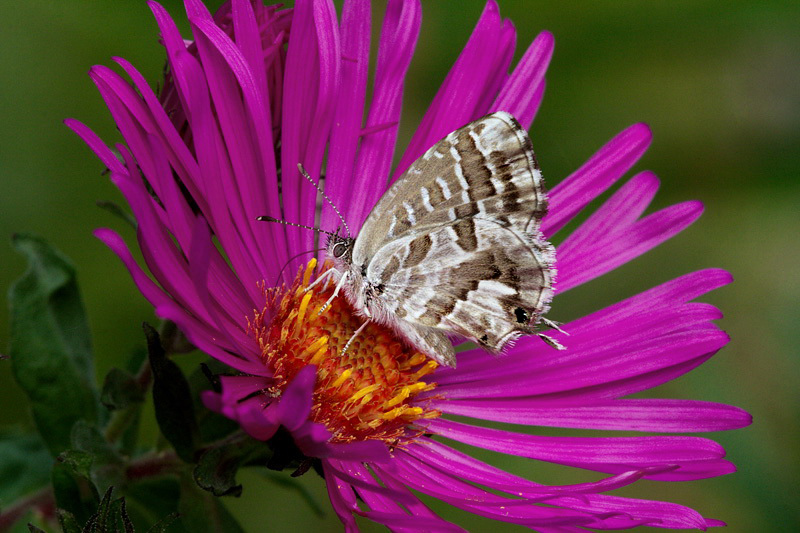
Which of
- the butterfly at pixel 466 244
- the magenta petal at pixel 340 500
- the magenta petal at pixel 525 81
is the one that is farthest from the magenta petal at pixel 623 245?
the magenta petal at pixel 340 500

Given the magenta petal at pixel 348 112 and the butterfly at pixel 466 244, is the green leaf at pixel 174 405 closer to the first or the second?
the butterfly at pixel 466 244

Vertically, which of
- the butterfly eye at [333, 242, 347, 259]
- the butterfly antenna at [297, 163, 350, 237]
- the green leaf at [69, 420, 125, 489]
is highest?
the butterfly antenna at [297, 163, 350, 237]

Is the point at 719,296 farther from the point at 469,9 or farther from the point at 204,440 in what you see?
the point at 204,440

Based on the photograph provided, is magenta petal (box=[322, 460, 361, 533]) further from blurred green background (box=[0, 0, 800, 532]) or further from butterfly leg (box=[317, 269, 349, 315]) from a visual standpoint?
blurred green background (box=[0, 0, 800, 532])

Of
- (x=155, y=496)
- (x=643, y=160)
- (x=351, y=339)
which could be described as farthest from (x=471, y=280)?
(x=643, y=160)

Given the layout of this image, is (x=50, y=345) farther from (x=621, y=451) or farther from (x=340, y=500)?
(x=621, y=451)

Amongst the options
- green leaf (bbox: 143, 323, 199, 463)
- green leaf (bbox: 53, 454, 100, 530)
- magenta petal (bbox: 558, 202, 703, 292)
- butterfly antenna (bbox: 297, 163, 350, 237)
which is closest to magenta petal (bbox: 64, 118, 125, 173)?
green leaf (bbox: 143, 323, 199, 463)
